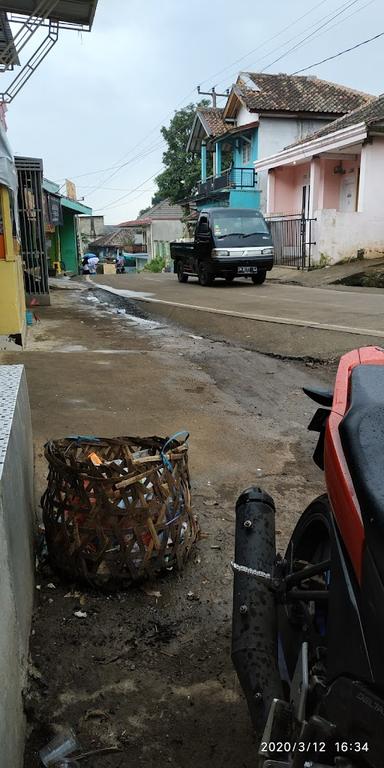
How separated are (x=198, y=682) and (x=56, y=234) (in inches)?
1003

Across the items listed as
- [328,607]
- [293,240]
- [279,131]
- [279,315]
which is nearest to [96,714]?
[328,607]

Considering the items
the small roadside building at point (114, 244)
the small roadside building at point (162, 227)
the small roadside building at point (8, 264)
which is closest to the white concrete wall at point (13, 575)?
the small roadside building at point (8, 264)

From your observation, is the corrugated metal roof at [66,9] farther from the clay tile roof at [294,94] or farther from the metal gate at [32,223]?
the clay tile roof at [294,94]

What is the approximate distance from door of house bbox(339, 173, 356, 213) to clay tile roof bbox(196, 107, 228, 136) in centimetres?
1204

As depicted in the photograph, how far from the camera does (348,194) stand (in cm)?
2372

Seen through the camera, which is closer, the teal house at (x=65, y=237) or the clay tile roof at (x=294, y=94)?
the teal house at (x=65, y=237)

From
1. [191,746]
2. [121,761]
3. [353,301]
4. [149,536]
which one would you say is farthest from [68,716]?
[353,301]

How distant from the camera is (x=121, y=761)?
1.88 meters

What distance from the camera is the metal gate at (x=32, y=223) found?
465 inches

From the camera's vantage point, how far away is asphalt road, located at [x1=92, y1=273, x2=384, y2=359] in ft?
26.2

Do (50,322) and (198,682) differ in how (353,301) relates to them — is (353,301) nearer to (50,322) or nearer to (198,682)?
(50,322)

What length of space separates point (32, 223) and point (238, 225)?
6212 mm

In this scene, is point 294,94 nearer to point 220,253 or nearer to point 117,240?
point 220,253

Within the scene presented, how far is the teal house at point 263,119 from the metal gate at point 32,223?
16.5 metres
